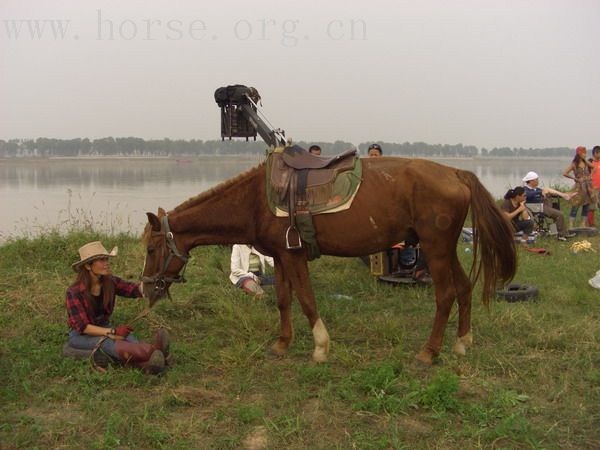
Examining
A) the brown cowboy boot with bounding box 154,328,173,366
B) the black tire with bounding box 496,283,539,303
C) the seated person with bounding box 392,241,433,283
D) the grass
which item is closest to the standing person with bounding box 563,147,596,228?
the grass

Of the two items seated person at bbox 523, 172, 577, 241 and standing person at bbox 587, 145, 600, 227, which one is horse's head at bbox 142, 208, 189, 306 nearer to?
seated person at bbox 523, 172, 577, 241

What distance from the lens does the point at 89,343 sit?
14.3ft

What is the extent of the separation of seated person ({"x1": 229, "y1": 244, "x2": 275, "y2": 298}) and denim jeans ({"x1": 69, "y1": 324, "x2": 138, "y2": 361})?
7.03ft

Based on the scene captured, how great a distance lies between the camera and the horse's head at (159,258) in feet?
15.2

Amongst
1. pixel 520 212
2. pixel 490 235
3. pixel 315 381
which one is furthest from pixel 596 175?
pixel 315 381

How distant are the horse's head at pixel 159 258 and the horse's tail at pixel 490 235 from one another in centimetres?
249

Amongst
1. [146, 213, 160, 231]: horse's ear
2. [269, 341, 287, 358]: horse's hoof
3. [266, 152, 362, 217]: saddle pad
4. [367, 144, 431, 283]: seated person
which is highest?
[266, 152, 362, 217]: saddle pad

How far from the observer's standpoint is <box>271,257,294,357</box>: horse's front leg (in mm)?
4753

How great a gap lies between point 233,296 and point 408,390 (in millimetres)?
2865

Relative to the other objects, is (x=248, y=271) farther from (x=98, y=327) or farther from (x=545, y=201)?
(x=545, y=201)

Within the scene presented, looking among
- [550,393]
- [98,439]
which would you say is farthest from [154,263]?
[550,393]

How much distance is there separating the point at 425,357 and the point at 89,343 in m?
2.66

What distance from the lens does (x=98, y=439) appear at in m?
3.28

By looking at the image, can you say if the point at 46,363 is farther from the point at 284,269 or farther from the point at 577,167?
the point at 577,167
